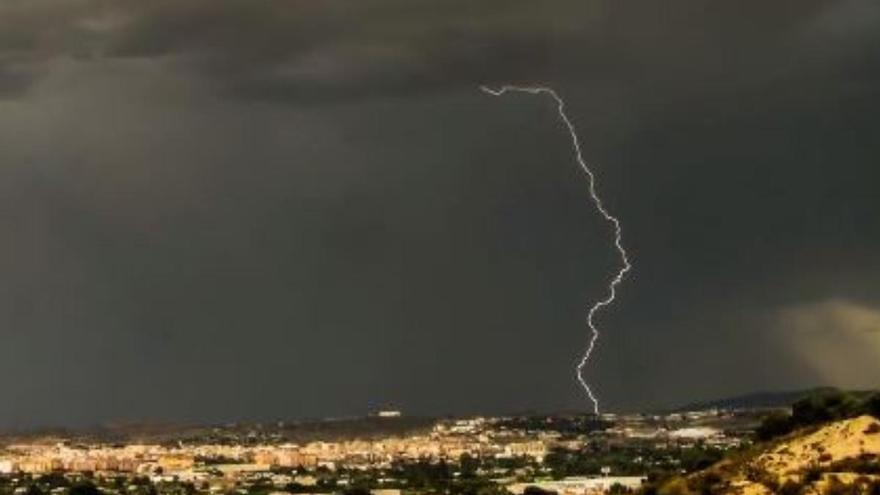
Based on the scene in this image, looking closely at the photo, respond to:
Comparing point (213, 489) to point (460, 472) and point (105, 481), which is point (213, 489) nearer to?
point (105, 481)

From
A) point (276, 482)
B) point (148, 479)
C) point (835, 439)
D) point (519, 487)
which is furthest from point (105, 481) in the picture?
point (835, 439)

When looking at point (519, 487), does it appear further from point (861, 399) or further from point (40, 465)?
point (40, 465)

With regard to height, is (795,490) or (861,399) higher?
(861,399)

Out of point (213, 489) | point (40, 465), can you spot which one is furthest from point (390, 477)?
point (40, 465)

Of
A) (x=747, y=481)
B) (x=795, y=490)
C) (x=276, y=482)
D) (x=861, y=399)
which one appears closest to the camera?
(x=795, y=490)

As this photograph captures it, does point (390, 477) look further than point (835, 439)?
Yes

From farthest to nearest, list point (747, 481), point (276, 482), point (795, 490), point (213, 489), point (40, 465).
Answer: point (40, 465)
point (276, 482)
point (213, 489)
point (747, 481)
point (795, 490)
